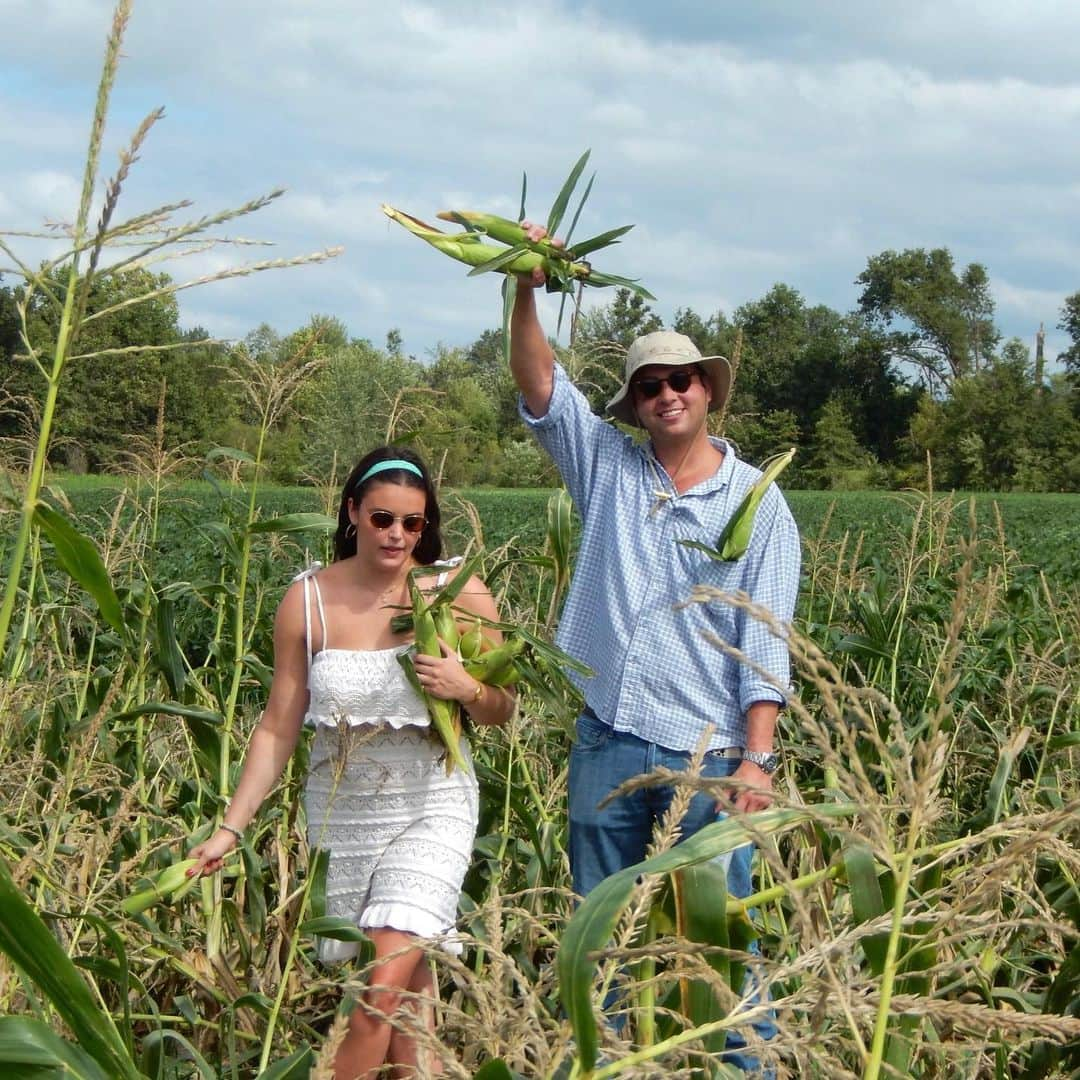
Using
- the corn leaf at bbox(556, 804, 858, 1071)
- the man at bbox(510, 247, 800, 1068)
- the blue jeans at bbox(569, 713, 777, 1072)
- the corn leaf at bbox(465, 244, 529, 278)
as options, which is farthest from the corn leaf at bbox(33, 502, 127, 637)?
the blue jeans at bbox(569, 713, 777, 1072)

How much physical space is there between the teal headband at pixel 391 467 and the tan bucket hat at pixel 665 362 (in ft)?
1.84

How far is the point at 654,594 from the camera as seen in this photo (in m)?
3.31

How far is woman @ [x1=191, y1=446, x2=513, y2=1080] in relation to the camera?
2.96 metres

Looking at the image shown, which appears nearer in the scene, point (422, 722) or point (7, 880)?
point (7, 880)

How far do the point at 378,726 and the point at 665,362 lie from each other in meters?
1.06

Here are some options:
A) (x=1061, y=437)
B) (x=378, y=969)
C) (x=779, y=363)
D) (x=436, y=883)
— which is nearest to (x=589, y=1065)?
(x=378, y=969)

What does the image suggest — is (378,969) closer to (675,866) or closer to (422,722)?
(422,722)

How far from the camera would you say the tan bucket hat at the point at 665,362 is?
3.23 m

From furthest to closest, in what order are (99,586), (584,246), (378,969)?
(584,246)
(378,969)
(99,586)

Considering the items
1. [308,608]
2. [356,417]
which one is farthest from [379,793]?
[356,417]

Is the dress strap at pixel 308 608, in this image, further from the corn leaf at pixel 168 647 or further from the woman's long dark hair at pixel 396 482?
the corn leaf at pixel 168 647

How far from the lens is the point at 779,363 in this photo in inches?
2635

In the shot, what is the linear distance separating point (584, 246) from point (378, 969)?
1.55 meters

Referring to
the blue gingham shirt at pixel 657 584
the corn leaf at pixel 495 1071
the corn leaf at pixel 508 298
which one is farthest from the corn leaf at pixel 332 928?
the corn leaf at pixel 508 298
